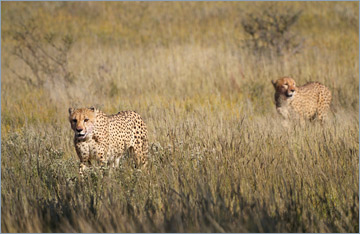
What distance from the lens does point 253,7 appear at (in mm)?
20250

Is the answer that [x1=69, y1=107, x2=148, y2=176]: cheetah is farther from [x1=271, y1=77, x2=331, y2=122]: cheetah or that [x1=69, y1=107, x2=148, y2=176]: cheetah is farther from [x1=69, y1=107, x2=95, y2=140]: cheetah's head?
[x1=271, y1=77, x2=331, y2=122]: cheetah

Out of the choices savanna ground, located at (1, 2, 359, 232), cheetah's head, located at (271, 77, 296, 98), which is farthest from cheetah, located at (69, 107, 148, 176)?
cheetah's head, located at (271, 77, 296, 98)

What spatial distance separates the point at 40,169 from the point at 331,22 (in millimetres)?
14696

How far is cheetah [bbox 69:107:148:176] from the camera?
13.6 feet

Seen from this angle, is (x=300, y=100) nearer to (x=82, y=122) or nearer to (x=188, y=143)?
(x=188, y=143)

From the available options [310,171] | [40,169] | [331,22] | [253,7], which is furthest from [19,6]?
[310,171]

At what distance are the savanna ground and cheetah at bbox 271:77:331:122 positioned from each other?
0.93ft

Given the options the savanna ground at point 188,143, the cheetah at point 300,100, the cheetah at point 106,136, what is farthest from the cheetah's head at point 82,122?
Result: the cheetah at point 300,100

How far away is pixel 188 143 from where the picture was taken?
440 cm

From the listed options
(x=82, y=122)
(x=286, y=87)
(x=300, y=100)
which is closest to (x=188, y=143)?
(x=82, y=122)

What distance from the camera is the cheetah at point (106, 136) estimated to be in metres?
4.14

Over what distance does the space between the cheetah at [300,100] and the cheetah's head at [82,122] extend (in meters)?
3.10

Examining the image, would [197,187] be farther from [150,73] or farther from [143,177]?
[150,73]

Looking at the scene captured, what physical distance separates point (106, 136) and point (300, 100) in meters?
3.27
